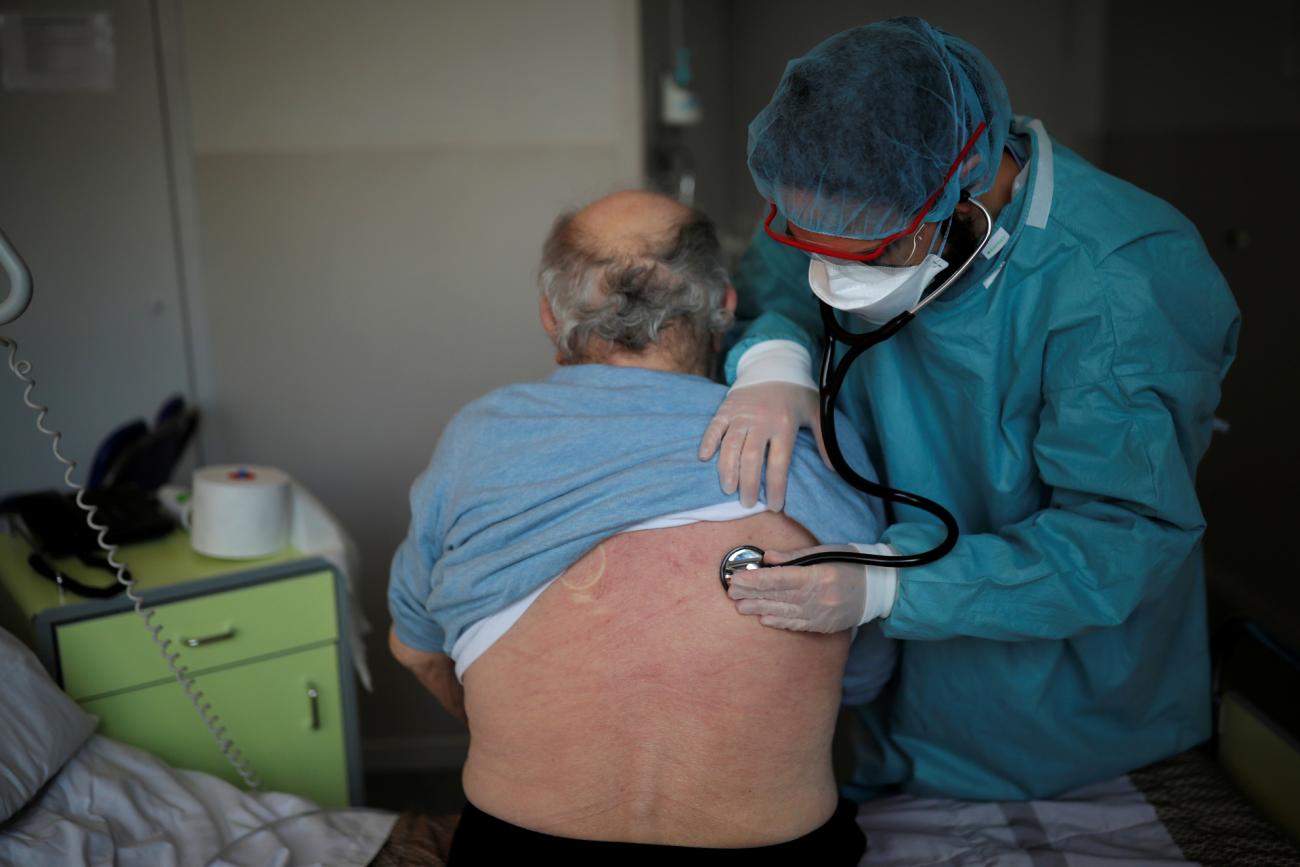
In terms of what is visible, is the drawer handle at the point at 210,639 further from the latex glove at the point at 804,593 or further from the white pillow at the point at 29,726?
the latex glove at the point at 804,593

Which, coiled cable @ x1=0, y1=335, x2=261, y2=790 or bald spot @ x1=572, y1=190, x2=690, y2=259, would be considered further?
coiled cable @ x1=0, y1=335, x2=261, y2=790

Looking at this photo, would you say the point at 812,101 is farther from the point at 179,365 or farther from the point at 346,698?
the point at 179,365

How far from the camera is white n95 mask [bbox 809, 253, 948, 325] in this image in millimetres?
1136

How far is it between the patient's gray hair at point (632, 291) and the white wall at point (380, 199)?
3.73 ft

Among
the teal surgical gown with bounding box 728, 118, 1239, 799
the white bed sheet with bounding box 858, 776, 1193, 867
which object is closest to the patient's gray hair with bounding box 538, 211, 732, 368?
the teal surgical gown with bounding box 728, 118, 1239, 799

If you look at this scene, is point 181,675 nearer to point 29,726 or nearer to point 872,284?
point 29,726

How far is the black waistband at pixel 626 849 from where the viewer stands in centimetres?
119

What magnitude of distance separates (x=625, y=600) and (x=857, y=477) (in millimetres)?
281

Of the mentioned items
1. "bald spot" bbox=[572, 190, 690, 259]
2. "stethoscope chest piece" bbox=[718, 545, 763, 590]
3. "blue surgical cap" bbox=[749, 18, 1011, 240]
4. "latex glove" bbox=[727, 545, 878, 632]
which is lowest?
"latex glove" bbox=[727, 545, 878, 632]

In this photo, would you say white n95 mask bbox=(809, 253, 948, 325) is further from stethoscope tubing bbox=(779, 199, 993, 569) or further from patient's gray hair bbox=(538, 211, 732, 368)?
patient's gray hair bbox=(538, 211, 732, 368)

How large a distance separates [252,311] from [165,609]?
3.15 ft

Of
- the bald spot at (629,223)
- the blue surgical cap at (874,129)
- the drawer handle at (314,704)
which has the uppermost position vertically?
the blue surgical cap at (874,129)

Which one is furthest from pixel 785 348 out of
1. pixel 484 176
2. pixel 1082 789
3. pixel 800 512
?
pixel 484 176

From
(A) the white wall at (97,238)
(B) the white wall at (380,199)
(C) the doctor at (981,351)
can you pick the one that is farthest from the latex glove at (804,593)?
(A) the white wall at (97,238)
